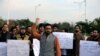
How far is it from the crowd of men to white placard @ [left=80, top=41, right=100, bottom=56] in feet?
0.65

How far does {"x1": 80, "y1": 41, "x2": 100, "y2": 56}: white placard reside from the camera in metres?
10.0

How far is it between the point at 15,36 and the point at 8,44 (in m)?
0.74

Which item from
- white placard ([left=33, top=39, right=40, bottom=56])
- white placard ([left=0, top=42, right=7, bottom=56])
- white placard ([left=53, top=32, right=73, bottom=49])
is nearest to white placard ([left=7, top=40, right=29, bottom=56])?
white placard ([left=0, top=42, right=7, bottom=56])

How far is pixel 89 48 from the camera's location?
1022cm

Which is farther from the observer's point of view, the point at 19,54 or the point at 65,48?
the point at 65,48

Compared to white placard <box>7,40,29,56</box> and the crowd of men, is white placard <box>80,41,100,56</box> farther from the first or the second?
white placard <box>7,40,29,56</box>

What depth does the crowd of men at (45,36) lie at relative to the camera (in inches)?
327

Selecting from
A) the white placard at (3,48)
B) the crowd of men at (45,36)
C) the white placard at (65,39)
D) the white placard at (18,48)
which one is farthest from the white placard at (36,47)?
the white placard at (65,39)

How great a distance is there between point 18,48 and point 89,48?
219cm

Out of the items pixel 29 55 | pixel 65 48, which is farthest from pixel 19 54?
pixel 65 48

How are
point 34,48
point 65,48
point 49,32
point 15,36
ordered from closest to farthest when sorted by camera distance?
point 49,32, point 34,48, point 15,36, point 65,48

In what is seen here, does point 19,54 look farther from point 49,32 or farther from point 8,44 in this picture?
point 49,32

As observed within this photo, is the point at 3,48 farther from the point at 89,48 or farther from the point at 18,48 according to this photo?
the point at 89,48

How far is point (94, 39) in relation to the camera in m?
10.2
